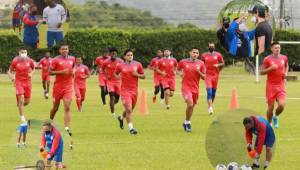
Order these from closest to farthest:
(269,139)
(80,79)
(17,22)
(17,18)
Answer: (269,139) → (17,22) → (17,18) → (80,79)

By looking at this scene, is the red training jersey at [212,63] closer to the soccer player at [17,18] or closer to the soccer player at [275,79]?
the soccer player at [275,79]

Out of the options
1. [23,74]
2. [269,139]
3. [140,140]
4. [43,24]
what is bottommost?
[140,140]

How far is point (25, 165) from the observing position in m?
12.1

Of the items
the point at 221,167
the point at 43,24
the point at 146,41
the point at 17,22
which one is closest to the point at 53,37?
the point at 43,24

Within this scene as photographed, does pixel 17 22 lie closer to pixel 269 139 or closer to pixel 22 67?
pixel 269 139

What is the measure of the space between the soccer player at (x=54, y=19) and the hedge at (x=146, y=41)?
162 feet

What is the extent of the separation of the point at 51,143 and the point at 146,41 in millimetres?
57736

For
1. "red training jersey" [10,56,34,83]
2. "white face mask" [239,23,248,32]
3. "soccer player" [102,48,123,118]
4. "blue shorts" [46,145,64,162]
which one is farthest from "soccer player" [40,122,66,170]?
"soccer player" [102,48,123,118]

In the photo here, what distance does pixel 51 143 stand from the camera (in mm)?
11781

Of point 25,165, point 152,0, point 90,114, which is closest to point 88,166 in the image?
point 25,165

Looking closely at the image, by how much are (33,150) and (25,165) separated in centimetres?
26

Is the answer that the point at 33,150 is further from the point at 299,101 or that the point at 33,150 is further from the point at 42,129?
the point at 299,101

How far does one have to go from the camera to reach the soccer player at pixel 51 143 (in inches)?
460

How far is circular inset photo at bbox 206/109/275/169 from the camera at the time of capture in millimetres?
11930
